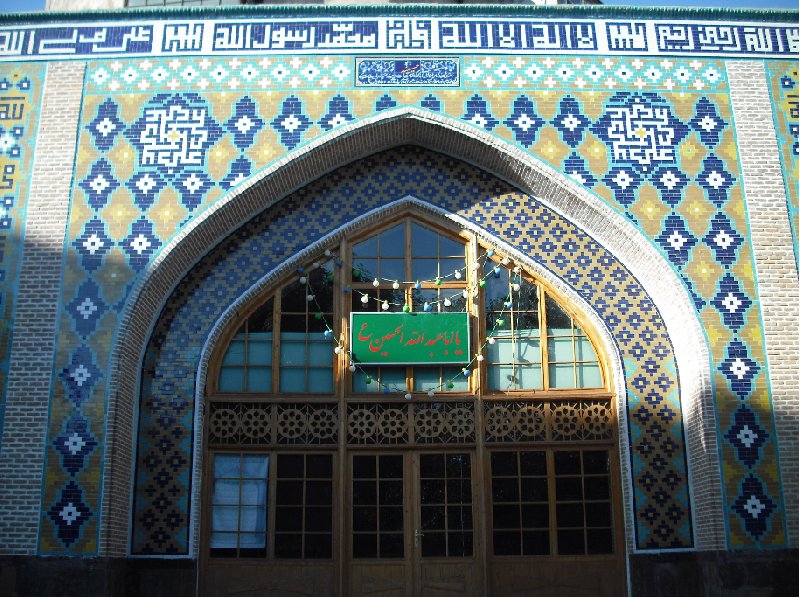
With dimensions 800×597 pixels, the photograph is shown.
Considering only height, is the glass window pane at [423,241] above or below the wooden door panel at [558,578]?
above

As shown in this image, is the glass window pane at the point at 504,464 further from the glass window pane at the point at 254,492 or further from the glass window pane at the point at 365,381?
the glass window pane at the point at 254,492

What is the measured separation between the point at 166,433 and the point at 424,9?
4.11m

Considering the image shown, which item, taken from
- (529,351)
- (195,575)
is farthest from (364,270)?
(195,575)

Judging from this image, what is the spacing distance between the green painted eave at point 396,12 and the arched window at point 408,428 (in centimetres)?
187

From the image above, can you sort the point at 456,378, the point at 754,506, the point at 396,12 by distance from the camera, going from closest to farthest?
the point at 754,506
the point at 456,378
the point at 396,12

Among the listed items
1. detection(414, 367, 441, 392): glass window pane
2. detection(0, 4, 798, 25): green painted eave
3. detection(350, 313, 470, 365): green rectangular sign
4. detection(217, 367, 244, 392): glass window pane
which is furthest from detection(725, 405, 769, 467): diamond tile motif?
detection(217, 367, 244, 392): glass window pane

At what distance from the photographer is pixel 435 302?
8.49 metres

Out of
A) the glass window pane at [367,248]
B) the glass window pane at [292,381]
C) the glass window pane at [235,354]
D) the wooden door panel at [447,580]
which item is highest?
the glass window pane at [367,248]

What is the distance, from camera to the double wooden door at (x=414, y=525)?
7922 millimetres

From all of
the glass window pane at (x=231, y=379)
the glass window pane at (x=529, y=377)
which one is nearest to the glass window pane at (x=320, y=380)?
the glass window pane at (x=231, y=379)

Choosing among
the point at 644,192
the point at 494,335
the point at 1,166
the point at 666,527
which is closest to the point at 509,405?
the point at 494,335

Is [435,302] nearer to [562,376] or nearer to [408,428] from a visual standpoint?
[408,428]

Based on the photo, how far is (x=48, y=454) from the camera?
7605 mm

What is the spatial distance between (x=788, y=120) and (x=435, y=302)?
332 cm
